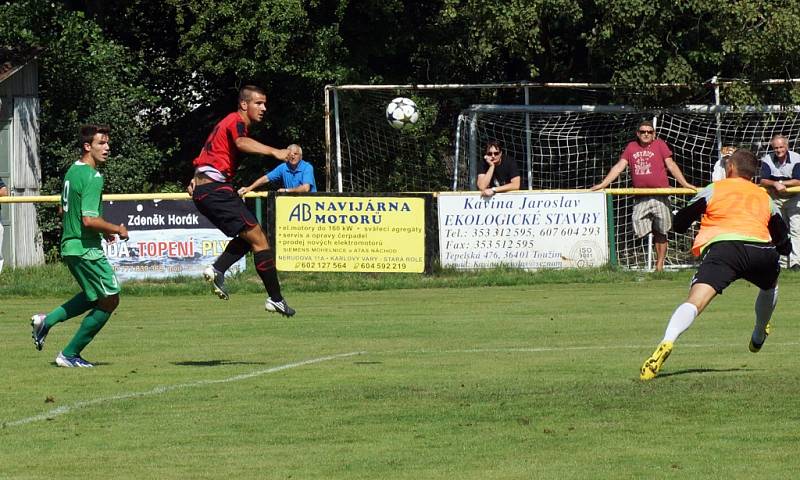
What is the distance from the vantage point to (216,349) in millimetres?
13922

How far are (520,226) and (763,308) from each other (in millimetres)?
10925

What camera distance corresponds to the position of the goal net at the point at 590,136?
1029 inches

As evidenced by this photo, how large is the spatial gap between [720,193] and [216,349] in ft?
16.9

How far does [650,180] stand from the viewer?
22.4 m

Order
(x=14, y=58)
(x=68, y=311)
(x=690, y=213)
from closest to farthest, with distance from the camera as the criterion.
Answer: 1. (x=690, y=213)
2. (x=68, y=311)
3. (x=14, y=58)

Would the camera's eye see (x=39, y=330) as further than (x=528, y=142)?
No

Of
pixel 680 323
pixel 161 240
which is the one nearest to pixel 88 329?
pixel 680 323

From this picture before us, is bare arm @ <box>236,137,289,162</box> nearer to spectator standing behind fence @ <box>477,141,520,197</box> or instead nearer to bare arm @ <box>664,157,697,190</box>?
spectator standing behind fence @ <box>477,141,520,197</box>

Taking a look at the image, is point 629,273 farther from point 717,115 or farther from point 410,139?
point 410,139

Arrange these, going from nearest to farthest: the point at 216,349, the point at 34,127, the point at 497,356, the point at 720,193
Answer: the point at 720,193 < the point at 497,356 < the point at 216,349 < the point at 34,127

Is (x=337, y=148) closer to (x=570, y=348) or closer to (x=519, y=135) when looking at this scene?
(x=519, y=135)

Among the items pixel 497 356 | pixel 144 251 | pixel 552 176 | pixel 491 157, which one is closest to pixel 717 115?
pixel 552 176

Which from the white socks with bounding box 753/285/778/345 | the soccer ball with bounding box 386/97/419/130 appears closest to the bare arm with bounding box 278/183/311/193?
the soccer ball with bounding box 386/97/419/130

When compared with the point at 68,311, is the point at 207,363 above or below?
below
